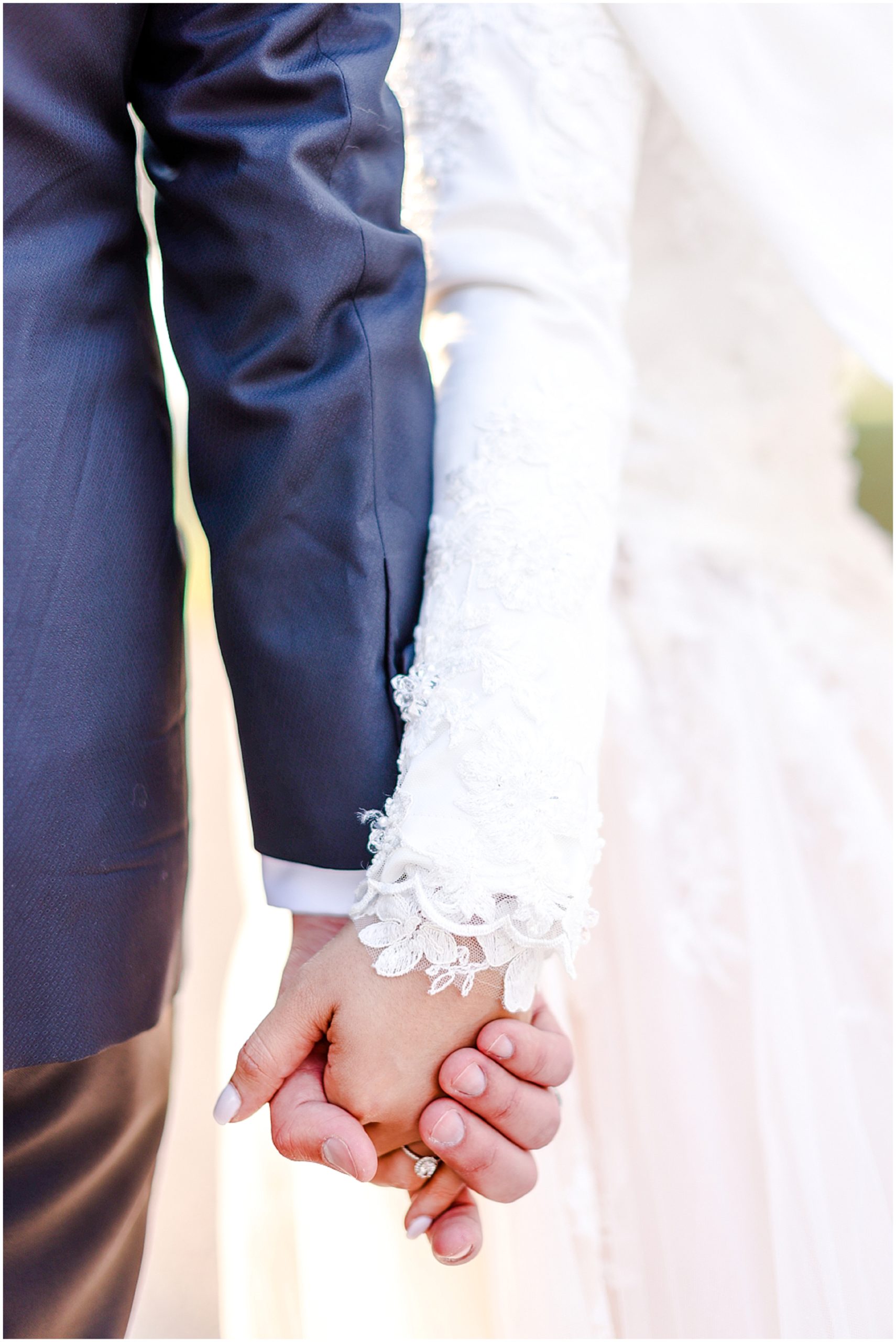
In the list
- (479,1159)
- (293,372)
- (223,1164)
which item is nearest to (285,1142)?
(479,1159)

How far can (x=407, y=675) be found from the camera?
0.65 meters

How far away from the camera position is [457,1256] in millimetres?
647

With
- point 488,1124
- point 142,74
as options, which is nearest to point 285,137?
point 142,74

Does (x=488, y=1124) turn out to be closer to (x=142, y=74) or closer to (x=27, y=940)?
(x=27, y=940)

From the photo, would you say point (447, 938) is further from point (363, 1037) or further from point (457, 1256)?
point (457, 1256)

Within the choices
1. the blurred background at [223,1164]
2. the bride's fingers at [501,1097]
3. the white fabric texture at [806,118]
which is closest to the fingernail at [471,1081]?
the bride's fingers at [501,1097]

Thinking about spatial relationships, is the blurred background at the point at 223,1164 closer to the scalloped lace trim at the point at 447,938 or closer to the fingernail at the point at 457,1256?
the fingernail at the point at 457,1256

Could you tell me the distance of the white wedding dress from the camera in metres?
0.62

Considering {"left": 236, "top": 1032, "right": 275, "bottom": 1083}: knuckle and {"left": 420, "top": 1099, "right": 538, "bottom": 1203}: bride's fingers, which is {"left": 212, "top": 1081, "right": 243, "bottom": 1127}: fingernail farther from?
{"left": 420, "top": 1099, "right": 538, "bottom": 1203}: bride's fingers

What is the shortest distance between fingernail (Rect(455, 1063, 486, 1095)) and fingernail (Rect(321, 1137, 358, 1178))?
77mm

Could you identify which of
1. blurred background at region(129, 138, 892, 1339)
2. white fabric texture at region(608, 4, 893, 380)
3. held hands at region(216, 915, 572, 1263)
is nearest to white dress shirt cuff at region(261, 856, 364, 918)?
held hands at region(216, 915, 572, 1263)

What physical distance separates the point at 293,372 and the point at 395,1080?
0.46 metres

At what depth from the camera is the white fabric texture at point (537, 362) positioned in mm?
600

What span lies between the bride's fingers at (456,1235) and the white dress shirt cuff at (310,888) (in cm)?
22
